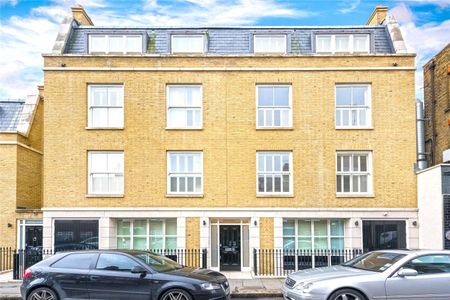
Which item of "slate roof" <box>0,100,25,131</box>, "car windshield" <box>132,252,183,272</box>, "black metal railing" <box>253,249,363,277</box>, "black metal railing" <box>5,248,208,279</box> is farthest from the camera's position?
"slate roof" <box>0,100,25,131</box>

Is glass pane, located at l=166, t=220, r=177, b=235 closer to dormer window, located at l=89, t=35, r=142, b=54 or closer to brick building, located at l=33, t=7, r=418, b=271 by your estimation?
brick building, located at l=33, t=7, r=418, b=271

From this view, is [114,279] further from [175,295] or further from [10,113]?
[10,113]

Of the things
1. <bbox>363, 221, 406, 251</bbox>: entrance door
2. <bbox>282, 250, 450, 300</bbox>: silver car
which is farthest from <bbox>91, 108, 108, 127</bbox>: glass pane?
<bbox>282, 250, 450, 300</bbox>: silver car

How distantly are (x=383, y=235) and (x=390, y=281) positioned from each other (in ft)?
36.2

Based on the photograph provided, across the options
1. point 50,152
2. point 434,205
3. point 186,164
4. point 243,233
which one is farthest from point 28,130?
point 434,205

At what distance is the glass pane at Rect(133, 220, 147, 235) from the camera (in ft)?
73.4

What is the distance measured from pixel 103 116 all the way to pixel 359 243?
11.6 m

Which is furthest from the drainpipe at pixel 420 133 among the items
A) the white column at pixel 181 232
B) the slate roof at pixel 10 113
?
the slate roof at pixel 10 113

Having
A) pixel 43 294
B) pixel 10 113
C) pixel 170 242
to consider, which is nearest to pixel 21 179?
pixel 10 113

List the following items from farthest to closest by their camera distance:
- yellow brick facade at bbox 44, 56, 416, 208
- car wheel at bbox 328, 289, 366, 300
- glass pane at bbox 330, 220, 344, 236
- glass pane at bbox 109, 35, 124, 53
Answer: glass pane at bbox 109, 35, 124, 53 < glass pane at bbox 330, 220, 344, 236 < yellow brick facade at bbox 44, 56, 416, 208 < car wheel at bbox 328, 289, 366, 300

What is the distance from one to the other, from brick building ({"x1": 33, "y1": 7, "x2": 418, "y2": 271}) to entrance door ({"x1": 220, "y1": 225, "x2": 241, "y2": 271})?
4cm

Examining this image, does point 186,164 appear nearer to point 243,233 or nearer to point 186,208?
point 186,208

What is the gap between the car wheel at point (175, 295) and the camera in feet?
39.5

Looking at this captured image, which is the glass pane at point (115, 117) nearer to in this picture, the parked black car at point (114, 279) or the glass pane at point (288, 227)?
the glass pane at point (288, 227)
